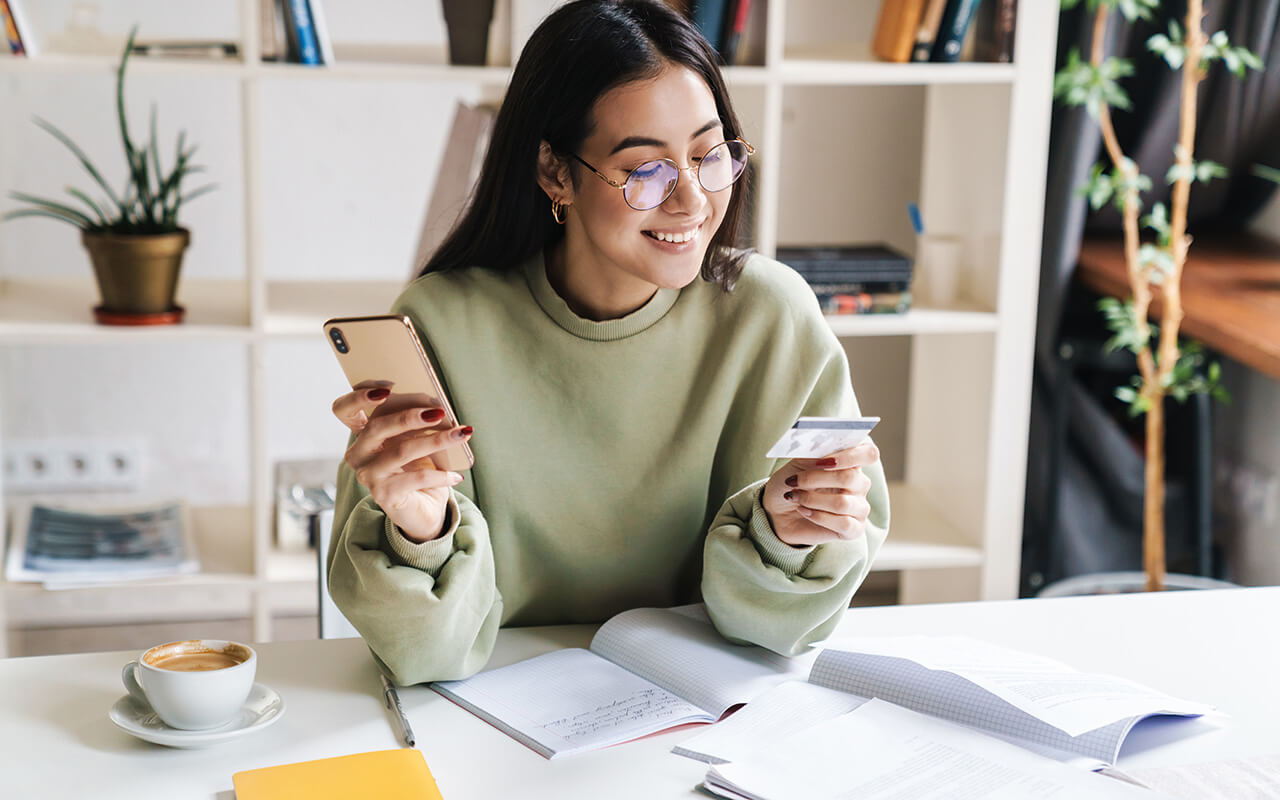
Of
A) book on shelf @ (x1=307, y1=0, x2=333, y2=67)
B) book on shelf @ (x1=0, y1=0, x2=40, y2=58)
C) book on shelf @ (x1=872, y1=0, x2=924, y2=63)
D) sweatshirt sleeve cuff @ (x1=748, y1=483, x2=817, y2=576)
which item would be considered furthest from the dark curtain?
book on shelf @ (x1=0, y1=0, x2=40, y2=58)

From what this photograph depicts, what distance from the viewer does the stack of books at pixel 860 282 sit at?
235 cm

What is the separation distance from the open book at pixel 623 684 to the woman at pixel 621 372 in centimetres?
3

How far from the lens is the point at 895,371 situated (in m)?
2.99

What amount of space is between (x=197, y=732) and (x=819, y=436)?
1.79 ft

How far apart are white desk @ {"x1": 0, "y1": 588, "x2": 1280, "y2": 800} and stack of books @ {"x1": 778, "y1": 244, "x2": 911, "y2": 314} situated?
1.06 meters

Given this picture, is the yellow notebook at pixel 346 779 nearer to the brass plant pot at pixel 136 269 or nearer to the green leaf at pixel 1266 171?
the brass plant pot at pixel 136 269

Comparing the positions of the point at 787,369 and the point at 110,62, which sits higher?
the point at 110,62

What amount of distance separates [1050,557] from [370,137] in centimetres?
169

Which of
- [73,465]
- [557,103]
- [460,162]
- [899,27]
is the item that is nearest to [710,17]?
[899,27]

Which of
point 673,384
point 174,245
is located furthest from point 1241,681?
point 174,245

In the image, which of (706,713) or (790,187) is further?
(790,187)

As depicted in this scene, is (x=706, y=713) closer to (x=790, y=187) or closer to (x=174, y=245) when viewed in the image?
(x=174, y=245)

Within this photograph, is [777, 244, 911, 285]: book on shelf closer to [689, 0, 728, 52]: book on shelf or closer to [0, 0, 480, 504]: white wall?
[689, 0, 728, 52]: book on shelf

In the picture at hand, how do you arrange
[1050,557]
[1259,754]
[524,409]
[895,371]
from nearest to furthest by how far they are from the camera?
[1259,754] < [524,409] < [1050,557] < [895,371]
